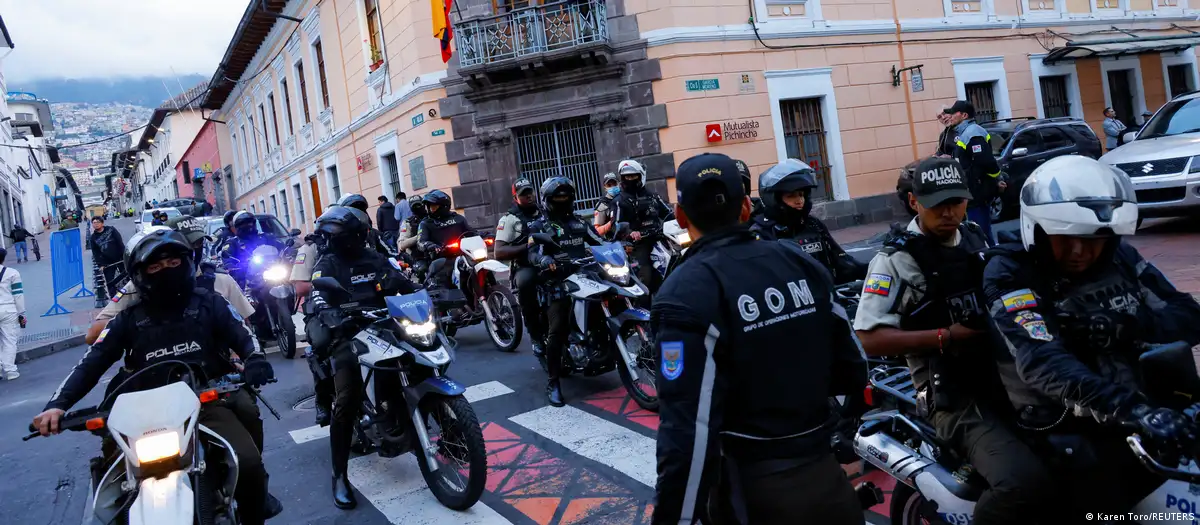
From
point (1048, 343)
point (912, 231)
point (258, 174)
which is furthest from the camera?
point (258, 174)

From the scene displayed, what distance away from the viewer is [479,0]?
620 inches

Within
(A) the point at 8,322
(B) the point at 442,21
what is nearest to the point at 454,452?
(A) the point at 8,322

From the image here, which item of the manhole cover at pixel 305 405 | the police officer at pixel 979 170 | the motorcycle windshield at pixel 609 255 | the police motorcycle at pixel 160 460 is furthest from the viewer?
the police officer at pixel 979 170

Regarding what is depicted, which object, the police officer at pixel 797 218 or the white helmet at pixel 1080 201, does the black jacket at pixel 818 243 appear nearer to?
the police officer at pixel 797 218

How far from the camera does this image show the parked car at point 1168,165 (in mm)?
9672

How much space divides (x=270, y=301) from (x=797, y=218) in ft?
23.8

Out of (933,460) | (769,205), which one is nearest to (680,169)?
(933,460)

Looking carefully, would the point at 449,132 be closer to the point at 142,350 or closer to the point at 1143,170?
the point at 1143,170

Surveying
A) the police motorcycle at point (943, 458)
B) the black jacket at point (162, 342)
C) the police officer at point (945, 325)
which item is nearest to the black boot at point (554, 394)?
the black jacket at point (162, 342)

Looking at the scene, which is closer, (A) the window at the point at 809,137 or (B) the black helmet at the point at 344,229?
(B) the black helmet at the point at 344,229

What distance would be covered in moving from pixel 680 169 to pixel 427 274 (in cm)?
757

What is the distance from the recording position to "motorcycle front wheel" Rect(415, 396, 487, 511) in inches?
168

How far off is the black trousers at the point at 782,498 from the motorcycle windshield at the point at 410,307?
9.03 feet

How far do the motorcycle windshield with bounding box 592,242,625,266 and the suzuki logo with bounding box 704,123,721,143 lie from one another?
9.23m
